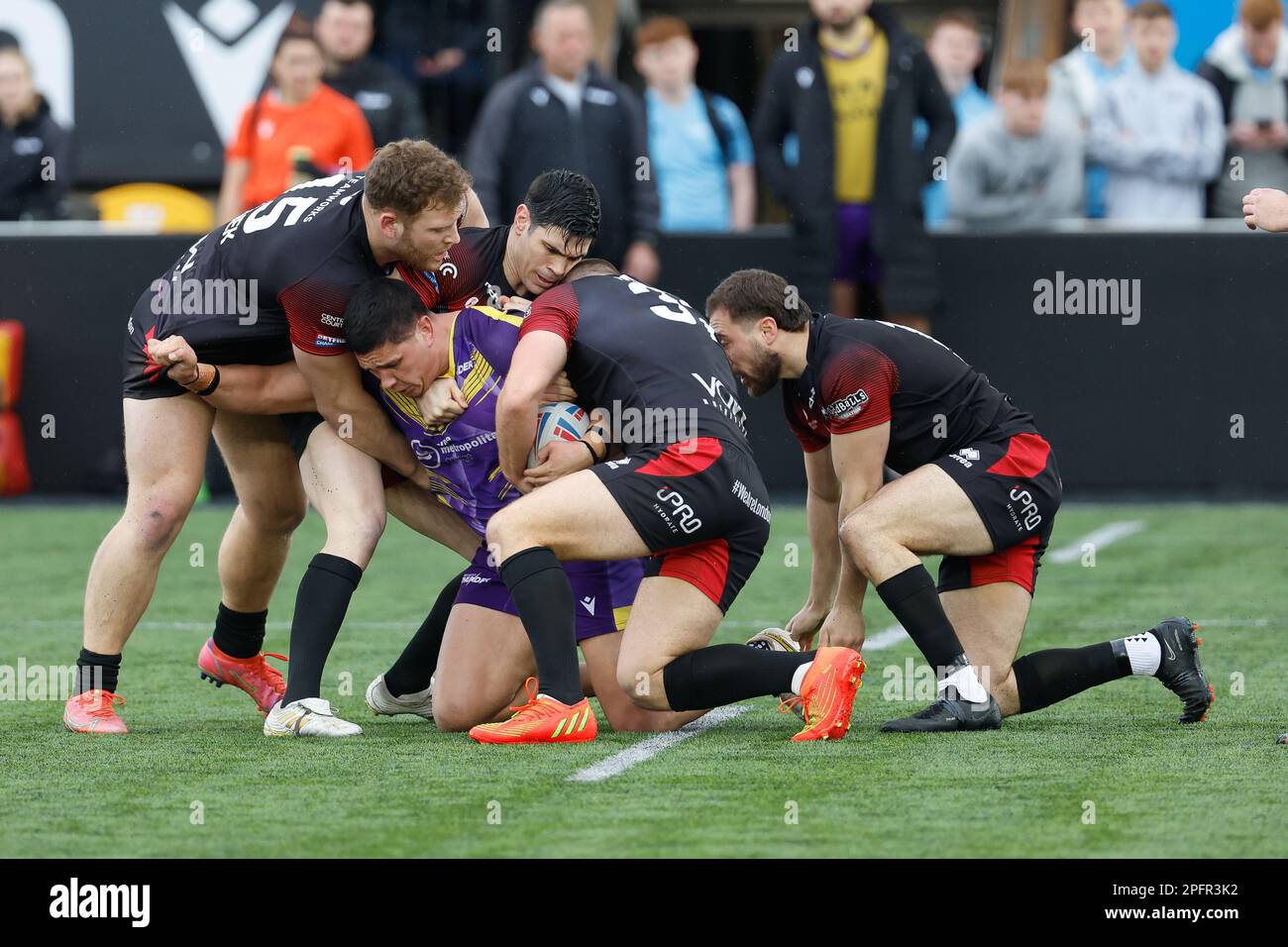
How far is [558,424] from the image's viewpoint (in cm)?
618

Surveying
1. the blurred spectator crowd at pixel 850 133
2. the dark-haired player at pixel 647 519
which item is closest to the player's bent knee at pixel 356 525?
the dark-haired player at pixel 647 519

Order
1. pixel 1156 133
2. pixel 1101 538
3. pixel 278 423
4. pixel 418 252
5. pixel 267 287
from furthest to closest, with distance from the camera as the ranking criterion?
pixel 1156 133
pixel 1101 538
pixel 278 423
pixel 267 287
pixel 418 252

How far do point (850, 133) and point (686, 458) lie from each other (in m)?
6.77

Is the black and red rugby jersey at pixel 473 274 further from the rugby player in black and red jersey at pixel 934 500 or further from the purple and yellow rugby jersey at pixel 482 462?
the rugby player in black and red jersey at pixel 934 500


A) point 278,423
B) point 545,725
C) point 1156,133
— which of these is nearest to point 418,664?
point 545,725

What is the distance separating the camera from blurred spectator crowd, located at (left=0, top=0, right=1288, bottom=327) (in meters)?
12.2

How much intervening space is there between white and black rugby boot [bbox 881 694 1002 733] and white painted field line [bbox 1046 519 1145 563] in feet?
15.5

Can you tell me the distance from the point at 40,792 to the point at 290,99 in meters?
7.84

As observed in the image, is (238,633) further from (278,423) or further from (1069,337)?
(1069,337)

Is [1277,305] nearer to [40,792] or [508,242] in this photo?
[508,242]

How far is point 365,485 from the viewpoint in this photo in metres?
6.34

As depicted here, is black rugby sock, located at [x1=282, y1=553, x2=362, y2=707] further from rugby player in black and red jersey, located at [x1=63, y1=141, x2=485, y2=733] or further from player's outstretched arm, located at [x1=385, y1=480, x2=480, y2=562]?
player's outstretched arm, located at [x1=385, y1=480, x2=480, y2=562]
